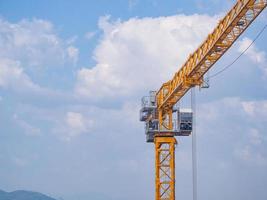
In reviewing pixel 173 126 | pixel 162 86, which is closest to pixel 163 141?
pixel 173 126

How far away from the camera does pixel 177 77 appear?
52469mm

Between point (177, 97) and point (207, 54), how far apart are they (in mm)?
9663

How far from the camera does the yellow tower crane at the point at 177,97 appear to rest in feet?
141

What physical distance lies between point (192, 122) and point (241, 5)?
19.3 metres

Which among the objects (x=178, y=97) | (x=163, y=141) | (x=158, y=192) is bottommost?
(x=158, y=192)

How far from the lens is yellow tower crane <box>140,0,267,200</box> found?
43.1m

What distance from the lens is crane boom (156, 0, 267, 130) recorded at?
129 ft

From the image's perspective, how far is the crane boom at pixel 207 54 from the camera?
3933cm

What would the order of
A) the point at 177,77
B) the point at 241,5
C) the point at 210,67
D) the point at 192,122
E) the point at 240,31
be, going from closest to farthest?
the point at 241,5
the point at 240,31
the point at 210,67
the point at 177,77
the point at 192,122

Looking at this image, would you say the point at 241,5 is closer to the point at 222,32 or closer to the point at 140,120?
the point at 222,32

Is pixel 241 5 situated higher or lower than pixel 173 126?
higher

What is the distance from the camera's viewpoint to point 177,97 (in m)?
54.7

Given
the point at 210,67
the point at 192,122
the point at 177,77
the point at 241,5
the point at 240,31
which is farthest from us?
the point at 192,122

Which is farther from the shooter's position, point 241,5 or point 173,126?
point 173,126
